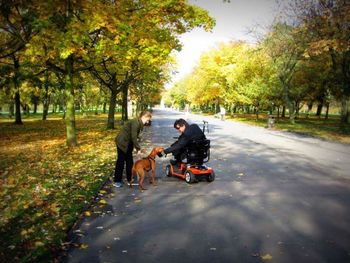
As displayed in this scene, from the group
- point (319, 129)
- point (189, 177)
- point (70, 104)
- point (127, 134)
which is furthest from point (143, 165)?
point (319, 129)

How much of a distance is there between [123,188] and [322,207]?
4.43 meters

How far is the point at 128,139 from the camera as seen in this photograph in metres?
8.53

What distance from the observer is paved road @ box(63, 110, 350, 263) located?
4.77 meters

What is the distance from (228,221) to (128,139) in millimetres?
3505

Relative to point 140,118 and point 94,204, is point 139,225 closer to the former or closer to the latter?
point 94,204

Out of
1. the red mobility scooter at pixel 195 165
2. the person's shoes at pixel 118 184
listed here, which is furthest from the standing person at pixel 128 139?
the red mobility scooter at pixel 195 165

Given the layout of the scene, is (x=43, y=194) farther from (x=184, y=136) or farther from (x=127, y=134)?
(x=184, y=136)

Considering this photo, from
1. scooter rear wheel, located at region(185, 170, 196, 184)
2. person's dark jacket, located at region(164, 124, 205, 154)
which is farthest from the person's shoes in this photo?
scooter rear wheel, located at region(185, 170, 196, 184)

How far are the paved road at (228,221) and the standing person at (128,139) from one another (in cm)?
56

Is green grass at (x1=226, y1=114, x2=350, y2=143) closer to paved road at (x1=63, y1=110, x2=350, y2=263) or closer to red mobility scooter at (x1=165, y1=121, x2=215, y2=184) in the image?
paved road at (x1=63, y1=110, x2=350, y2=263)

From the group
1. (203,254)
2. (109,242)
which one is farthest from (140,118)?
(203,254)

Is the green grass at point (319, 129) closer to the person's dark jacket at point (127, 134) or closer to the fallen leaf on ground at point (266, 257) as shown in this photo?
the person's dark jacket at point (127, 134)

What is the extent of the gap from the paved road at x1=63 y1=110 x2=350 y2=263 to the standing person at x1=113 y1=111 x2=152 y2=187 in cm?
56

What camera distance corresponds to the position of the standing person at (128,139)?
8.30m
